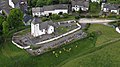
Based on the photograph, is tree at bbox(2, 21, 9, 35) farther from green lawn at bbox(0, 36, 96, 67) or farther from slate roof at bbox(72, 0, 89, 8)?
slate roof at bbox(72, 0, 89, 8)

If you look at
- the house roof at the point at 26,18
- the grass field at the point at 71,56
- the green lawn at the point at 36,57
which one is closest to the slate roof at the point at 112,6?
Answer: the grass field at the point at 71,56

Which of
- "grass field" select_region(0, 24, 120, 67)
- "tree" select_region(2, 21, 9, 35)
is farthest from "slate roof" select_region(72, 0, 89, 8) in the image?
"tree" select_region(2, 21, 9, 35)

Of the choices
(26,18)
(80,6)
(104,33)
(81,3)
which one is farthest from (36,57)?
(81,3)

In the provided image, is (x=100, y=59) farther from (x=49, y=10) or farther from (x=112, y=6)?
(x=112, y=6)

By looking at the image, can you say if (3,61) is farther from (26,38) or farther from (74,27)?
(74,27)

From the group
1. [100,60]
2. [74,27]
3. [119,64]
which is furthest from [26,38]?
[119,64]

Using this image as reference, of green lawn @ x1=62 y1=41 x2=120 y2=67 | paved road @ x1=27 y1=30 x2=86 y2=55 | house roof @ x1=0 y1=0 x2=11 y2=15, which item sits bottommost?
green lawn @ x1=62 y1=41 x2=120 y2=67

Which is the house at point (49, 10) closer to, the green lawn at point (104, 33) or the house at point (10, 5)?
the house at point (10, 5)
